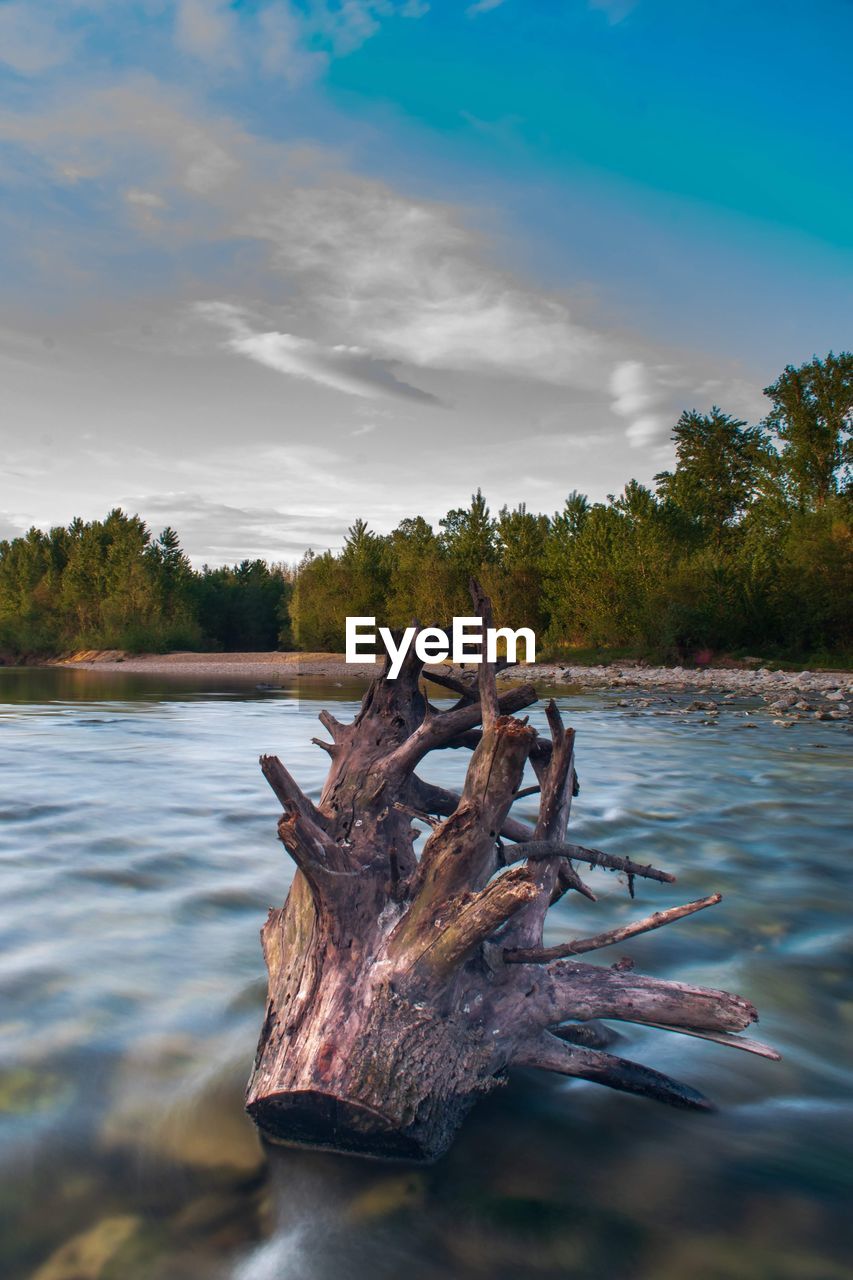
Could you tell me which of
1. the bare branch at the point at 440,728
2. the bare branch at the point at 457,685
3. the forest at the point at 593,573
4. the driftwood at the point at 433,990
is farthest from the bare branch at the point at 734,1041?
the forest at the point at 593,573

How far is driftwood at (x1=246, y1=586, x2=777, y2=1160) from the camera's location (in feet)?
8.89

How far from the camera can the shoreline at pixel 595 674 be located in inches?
1241

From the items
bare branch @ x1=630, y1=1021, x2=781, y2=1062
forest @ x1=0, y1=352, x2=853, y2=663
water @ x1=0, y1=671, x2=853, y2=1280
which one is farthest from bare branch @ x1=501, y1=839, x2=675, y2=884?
forest @ x1=0, y1=352, x2=853, y2=663

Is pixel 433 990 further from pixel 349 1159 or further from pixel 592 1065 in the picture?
pixel 592 1065

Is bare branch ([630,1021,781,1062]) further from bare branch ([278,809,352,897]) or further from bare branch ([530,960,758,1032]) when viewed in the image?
bare branch ([278,809,352,897])

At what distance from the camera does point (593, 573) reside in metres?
55.5

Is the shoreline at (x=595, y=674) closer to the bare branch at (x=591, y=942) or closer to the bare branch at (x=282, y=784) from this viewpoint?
the bare branch at (x=282, y=784)

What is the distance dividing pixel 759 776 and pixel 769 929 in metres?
6.96

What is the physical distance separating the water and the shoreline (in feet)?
6.67

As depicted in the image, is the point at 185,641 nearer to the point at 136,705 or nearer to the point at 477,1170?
the point at 136,705

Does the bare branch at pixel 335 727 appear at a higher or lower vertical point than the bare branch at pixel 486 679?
lower

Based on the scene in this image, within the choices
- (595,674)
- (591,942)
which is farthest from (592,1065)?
(595,674)

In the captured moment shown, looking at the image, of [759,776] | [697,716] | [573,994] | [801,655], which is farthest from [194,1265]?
[801,655]

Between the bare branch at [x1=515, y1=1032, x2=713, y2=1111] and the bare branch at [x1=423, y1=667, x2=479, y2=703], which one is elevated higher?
the bare branch at [x1=423, y1=667, x2=479, y2=703]
